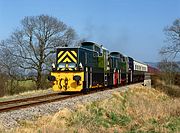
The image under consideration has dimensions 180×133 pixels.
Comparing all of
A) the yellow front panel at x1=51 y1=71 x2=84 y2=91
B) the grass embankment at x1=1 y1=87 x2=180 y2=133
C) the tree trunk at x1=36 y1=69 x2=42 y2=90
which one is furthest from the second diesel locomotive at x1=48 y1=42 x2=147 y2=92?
the tree trunk at x1=36 y1=69 x2=42 y2=90

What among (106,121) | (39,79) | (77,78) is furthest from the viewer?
(39,79)

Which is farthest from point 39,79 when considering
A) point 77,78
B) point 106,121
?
point 106,121

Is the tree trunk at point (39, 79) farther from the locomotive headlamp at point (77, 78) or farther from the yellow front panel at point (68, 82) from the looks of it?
the locomotive headlamp at point (77, 78)

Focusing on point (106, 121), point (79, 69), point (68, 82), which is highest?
point (79, 69)

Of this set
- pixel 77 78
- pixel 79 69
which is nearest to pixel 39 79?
pixel 79 69

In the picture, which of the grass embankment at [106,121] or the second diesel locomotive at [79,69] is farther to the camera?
the second diesel locomotive at [79,69]

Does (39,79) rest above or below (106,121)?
above

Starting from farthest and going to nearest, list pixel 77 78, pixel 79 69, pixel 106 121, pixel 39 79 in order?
pixel 39 79 < pixel 79 69 < pixel 77 78 < pixel 106 121

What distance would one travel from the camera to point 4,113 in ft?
40.3

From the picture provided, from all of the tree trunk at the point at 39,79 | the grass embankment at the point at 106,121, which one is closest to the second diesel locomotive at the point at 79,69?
the grass embankment at the point at 106,121

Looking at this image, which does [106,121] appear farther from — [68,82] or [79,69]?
[79,69]

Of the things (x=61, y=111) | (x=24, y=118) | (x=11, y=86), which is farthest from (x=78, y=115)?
(x=11, y=86)

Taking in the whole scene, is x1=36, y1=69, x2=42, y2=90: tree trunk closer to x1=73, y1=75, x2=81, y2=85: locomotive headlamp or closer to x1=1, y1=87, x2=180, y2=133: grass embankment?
x1=73, y1=75, x2=81, y2=85: locomotive headlamp

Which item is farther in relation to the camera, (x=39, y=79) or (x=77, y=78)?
(x=39, y=79)
